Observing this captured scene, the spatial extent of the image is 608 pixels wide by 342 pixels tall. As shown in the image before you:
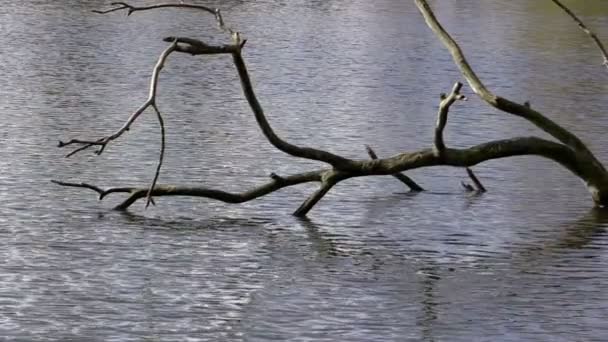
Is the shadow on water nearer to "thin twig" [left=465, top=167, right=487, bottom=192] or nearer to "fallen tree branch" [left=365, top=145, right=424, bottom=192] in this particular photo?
"thin twig" [left=465, top=167, right=487, bottom=192]

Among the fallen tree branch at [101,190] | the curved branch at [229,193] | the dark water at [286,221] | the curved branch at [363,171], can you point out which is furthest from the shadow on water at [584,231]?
the fallen tree branch at [101,190]

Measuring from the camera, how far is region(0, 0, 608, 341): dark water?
9.86 m

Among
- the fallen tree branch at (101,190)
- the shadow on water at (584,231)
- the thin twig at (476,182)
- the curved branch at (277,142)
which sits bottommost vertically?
the thin twig at (476,182)

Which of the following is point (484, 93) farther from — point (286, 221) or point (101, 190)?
point (101, 190)

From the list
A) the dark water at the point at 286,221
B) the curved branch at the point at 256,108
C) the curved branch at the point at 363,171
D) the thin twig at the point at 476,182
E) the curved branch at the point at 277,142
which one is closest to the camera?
the dark water at the point at 286,221

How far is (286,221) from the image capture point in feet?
41.8

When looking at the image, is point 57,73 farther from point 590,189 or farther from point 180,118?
point 590,189

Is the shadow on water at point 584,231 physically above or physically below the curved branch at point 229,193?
below

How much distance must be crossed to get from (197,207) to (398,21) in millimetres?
22779

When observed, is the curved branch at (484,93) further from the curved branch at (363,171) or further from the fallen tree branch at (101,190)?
the fallen tree branch at (101,190)

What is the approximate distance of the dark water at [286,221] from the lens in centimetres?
986

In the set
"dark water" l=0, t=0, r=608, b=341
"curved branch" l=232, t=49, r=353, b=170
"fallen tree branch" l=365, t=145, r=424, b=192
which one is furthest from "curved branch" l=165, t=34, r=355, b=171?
"fallen tree branch" l=365, t=145, r=424, b=192

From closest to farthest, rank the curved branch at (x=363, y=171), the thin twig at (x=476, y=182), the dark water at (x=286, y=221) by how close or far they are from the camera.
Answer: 1. the dark water at (x=286, y=221)
2. the curved branch at (x=363, y=171)
3. the thin twig at (x=476, y=182)

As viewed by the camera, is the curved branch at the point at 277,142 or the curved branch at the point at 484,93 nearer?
the curved branch at the point at 277,142
